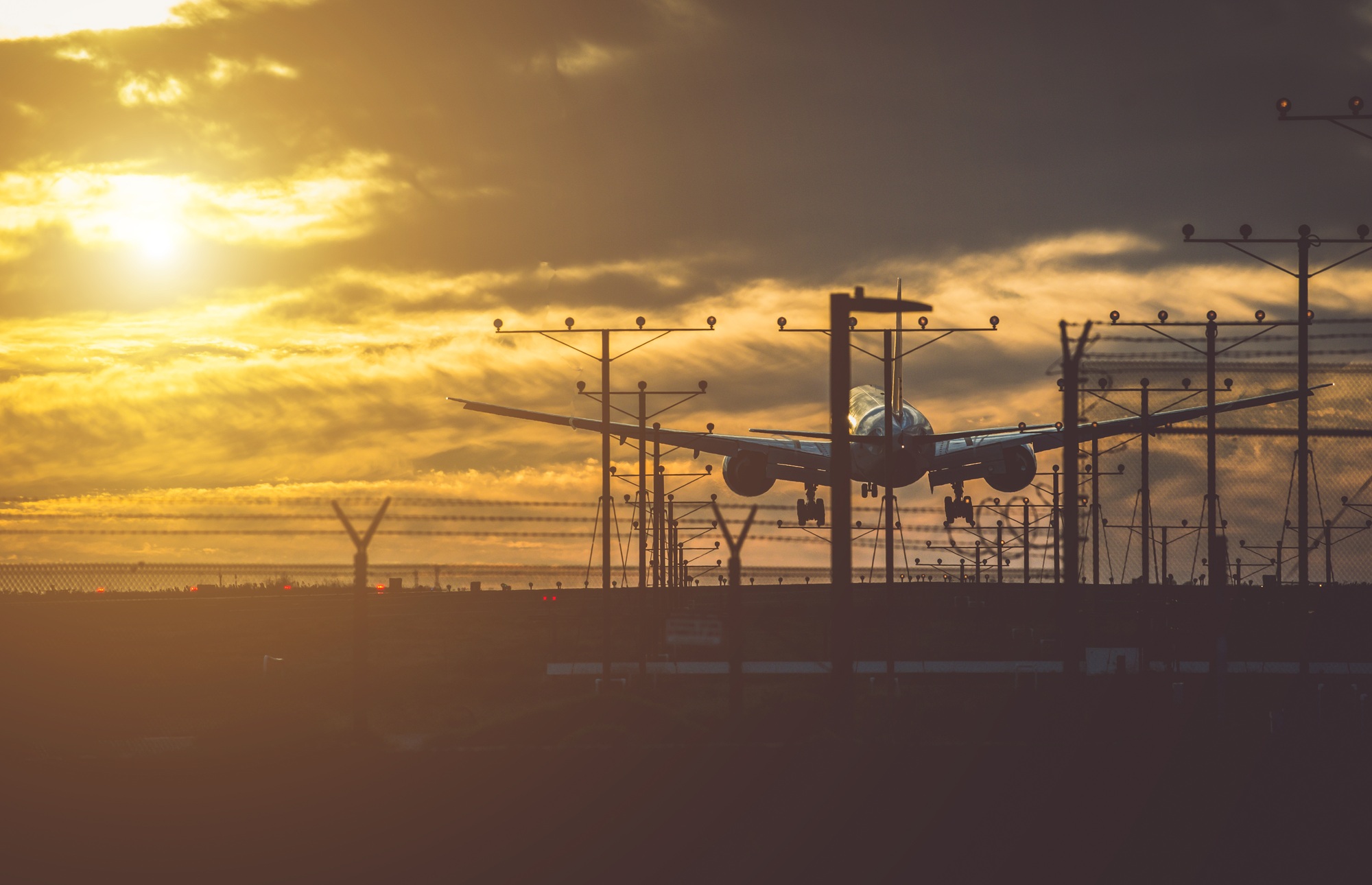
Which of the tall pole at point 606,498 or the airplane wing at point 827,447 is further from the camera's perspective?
the airplane wing at point 827,447

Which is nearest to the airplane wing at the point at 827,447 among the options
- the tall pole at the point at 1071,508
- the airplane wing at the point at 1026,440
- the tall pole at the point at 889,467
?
the airplane wing at the point at 1026,440

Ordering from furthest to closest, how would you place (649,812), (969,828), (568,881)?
(649,812), (969,828), (568,881)

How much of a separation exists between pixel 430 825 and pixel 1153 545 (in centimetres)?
7459

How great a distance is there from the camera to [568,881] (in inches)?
736

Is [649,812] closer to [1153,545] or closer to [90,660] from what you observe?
[90,660]

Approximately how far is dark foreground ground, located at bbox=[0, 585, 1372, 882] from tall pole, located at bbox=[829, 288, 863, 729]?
107 centimetres

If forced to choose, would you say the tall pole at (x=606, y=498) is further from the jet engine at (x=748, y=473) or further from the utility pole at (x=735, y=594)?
the jet engine at (x=748, y=473)

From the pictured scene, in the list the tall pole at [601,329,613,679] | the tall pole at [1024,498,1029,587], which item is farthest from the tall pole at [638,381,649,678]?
the tall pole at [1024,498,1029,587]

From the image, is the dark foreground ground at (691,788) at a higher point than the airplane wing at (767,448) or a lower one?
lower

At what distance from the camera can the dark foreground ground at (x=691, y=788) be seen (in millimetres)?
19641

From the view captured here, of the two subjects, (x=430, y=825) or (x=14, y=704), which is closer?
(x=430, y=825)

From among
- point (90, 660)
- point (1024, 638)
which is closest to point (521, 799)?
point (90, 660)

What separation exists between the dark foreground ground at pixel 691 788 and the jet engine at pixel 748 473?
2986 centimetres

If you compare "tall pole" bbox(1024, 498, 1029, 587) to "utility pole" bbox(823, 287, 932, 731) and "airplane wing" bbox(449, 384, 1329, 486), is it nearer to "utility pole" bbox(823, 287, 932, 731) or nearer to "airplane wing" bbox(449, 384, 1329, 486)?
"airplane wing" bbox(449, 384, 1329, 486)
